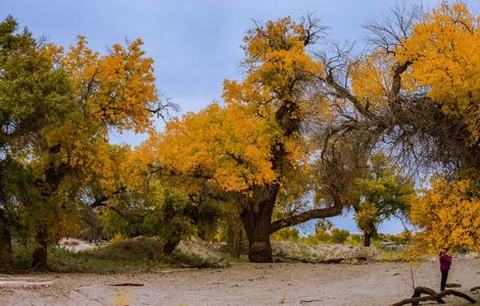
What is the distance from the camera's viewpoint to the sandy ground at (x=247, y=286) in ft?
53.6

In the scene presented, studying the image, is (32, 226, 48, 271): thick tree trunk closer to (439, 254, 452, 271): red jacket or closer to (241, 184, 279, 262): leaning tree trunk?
(241, 184, 279, 262): leaning tree trunk

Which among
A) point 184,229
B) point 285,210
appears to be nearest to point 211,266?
point 184,229

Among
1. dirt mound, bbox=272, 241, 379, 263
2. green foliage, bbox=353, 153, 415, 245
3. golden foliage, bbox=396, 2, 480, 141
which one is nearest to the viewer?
golden foliage, bbox=396, 2, 480, 141

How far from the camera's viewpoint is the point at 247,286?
2067 centimetres

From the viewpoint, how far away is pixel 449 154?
15.8 meters

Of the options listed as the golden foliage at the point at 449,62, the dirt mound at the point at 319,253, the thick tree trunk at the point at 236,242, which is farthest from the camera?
the thick tree trunk at the point at 236,242

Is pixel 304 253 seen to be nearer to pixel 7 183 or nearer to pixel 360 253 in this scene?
pixel 360 253

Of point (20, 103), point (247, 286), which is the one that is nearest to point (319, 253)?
point (247, 286)

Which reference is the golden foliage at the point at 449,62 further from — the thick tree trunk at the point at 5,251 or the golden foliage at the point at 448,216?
the thick tree trunk at the point at 5,251

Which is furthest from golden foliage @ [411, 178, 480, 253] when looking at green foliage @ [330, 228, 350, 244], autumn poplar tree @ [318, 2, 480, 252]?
green foliage @ [330, 228, 350, 244]

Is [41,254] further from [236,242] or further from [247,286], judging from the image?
[236,242]

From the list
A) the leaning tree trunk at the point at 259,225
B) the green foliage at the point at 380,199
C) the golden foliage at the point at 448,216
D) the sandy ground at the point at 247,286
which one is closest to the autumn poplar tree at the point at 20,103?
the sandy ground at the point at 247,286

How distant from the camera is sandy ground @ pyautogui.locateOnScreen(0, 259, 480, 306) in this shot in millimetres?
16328

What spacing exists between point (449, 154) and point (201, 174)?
13220 millimetres
